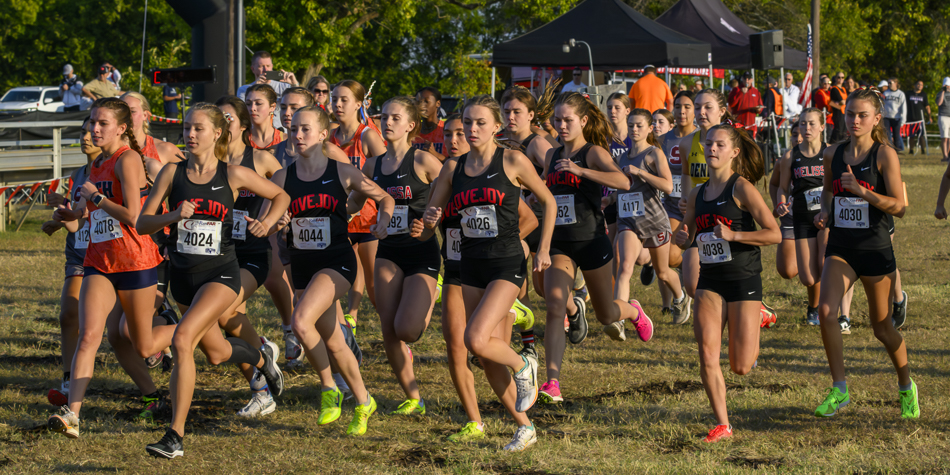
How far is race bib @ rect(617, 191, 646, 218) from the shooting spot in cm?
775

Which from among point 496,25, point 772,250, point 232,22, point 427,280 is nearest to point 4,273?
point 232,22

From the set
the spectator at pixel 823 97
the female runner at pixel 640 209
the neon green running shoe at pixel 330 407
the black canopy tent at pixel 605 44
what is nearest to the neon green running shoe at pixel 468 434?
the neon green running shoe at pixel 330 407

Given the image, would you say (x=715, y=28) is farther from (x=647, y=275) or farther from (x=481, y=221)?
(x=481, y=221)

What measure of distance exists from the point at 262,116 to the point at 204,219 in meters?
1.94

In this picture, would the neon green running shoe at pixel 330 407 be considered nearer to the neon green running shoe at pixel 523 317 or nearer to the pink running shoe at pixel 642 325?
the neon green running shoe at pixel 523 317

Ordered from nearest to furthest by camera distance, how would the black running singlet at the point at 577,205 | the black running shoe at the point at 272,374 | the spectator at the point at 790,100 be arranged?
1. the black running shoe at the point at 272,374
2. the black running singlet at the point at 577,205
3. the spectator at the point at 790,100

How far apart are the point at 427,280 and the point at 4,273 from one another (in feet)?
22.4

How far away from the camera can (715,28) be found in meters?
21.2

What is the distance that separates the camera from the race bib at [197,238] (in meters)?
5.01

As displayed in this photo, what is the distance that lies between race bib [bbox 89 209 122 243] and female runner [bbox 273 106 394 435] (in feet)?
2.88

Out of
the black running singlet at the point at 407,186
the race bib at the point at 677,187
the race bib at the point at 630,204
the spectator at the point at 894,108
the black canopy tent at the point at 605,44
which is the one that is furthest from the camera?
the spectator at the point at 894,108

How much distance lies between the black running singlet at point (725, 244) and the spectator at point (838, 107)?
1580 cm

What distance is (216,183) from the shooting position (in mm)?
5086

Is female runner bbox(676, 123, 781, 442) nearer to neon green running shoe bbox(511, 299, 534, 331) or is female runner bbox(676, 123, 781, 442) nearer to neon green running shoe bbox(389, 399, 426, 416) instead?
neon green running shoe bbox(511, 299, 534, 331)
